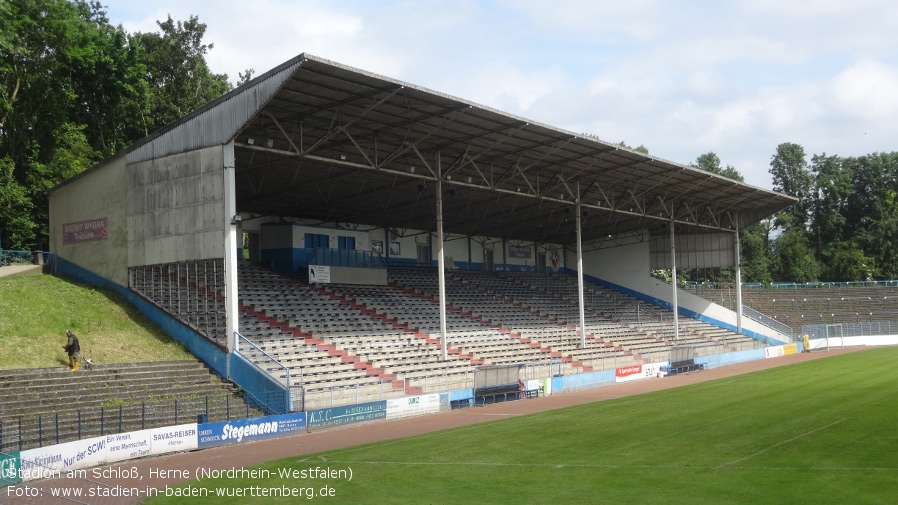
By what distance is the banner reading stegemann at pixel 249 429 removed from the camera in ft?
75.8

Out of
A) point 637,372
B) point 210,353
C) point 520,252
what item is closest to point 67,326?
point 210,353

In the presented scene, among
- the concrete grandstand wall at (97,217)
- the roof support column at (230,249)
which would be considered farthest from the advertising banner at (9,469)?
the concrete grandstand wall at (97,217)

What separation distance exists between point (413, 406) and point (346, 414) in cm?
315

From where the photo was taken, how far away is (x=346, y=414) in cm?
2769

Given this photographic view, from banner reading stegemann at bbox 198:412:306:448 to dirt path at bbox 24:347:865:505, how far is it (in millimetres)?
305

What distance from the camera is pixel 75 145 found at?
49062 millimetres

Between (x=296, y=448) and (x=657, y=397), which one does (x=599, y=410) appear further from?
(x=296, y=448)

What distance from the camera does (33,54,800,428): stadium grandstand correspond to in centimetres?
2956

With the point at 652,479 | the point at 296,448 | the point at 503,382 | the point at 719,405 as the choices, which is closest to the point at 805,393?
the point at 719,405

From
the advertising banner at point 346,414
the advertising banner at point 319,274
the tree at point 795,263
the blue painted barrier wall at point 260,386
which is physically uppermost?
the tree at point 795,263

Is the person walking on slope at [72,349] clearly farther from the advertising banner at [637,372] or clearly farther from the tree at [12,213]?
the advertising banner at [637,372]

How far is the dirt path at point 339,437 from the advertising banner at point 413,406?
1.44ft

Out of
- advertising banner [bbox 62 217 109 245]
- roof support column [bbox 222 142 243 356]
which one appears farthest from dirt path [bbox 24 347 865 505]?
advertising banner [bbox 62 217 109 245]

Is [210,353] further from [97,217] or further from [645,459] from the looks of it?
[645,459]
